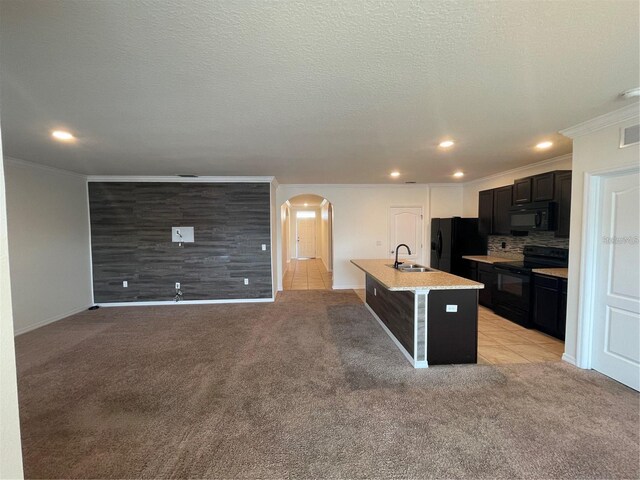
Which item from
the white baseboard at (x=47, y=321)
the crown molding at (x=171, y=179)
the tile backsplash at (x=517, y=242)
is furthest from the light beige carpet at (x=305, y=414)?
the crown molding at (x=171, y=179)

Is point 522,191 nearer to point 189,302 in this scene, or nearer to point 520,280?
point 520,280

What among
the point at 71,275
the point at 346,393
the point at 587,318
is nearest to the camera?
the point at 346,393

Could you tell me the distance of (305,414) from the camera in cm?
223

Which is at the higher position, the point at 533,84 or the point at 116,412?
the point at 533,84

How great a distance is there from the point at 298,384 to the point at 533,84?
304 centimetres

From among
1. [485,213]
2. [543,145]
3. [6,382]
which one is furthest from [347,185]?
[6,382]

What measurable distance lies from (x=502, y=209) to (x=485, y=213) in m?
0.47

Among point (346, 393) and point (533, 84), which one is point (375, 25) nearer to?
point (533, 84)

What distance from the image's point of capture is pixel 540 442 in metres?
1.91

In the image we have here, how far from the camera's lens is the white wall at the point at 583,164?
243cm

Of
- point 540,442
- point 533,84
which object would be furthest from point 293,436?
point 533,84

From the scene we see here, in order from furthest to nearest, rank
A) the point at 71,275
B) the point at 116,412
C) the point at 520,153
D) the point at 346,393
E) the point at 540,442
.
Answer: the point at 71,275, the point at 520,153, the point at 346,393, the point at 116,412, the point at 540,442

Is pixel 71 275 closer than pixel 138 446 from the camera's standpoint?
No

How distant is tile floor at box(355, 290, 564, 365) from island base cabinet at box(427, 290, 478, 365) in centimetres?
26
